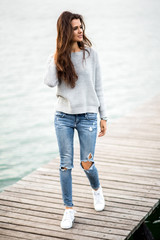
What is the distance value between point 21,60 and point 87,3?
4302 cm

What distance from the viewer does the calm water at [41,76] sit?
8422mm

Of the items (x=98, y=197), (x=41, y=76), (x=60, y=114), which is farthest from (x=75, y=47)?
(x=41, y=76)

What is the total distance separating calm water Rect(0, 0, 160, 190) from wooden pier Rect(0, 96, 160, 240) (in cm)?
203

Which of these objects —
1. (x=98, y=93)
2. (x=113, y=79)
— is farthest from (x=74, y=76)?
(x=113, y=79)

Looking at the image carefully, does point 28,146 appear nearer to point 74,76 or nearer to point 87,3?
point 74,76

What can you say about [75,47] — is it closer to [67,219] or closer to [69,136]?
[69,136]

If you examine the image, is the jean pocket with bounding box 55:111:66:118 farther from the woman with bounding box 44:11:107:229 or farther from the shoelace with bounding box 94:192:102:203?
the shoelace with bounding box 94:192:102:203

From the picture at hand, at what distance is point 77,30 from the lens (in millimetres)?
3256

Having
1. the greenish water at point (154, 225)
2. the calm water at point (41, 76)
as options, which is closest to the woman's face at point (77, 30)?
the greenish water at point (154, 225)

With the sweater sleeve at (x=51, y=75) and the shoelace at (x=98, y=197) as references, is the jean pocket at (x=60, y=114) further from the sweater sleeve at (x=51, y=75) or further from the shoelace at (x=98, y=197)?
the shoelace at (x=98, y=197)

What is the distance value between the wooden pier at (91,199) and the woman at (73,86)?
41 centimetres

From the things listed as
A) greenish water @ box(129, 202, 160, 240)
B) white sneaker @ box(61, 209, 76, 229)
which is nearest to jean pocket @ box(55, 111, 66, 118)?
white sneaker @ box(61, 209, 76, 229)

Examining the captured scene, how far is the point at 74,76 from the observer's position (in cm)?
326

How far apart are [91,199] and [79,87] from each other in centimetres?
137
